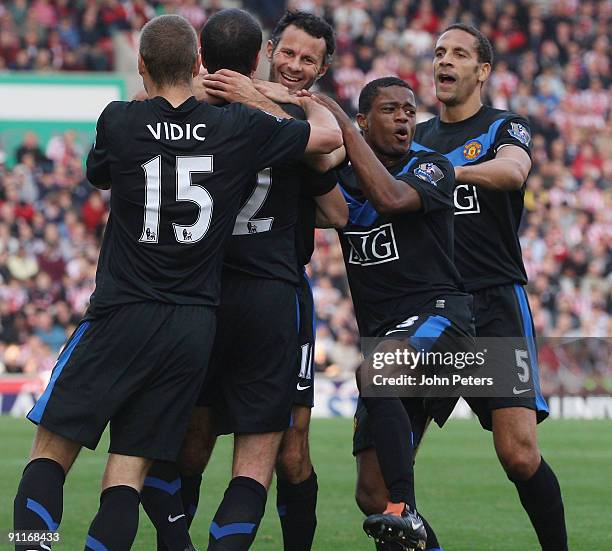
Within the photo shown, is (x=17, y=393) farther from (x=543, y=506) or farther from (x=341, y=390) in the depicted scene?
(x=543, y=506)

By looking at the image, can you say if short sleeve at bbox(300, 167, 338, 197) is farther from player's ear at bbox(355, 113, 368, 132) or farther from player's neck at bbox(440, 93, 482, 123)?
player's neck at bbox(440, 93, 482, 123)

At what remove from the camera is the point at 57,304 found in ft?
60.0

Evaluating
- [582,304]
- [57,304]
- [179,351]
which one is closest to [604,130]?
[582,304]

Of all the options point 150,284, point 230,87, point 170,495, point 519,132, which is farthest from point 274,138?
point 519,132

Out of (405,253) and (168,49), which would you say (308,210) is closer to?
(405,253)

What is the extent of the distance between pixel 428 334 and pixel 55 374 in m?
1.82

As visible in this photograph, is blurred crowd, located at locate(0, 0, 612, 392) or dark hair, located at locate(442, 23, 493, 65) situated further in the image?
blurred crowd, located at locate(0, 0, 612, 392)

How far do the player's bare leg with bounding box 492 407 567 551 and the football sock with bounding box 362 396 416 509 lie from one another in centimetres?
76

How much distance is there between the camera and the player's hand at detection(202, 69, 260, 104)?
5.48 meters

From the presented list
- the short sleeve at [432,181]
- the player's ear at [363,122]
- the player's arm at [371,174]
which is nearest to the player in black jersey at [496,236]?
the short sleeve at [432,181]

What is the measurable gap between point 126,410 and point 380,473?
1493mm

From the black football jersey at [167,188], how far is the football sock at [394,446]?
1.11 meters

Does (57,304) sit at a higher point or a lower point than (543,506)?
higher

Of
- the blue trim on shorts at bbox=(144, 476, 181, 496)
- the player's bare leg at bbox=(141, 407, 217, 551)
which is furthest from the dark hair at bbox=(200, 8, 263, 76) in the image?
the blue trim on shorts at bbox=(144, 476, 181, 496)
